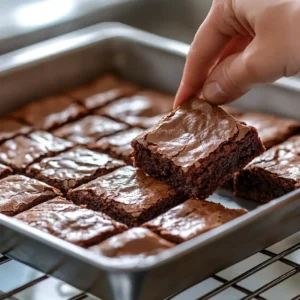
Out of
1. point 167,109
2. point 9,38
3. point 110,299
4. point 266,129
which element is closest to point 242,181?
point 266,129

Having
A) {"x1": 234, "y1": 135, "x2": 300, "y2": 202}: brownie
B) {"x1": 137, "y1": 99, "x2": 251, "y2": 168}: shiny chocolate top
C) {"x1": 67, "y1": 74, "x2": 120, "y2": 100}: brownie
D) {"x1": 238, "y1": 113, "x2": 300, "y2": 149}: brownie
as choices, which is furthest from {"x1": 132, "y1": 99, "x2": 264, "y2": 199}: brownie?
{"x1": 67, "y1": 74, "x2": 120, "y2": 100}: brownie

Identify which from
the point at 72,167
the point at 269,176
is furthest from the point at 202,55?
the point at 72,167

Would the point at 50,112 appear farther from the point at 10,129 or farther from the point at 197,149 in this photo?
the point at 197,149

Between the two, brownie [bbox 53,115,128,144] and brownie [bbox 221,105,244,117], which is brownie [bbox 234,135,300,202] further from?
brownie [bbox 53,115,128,144]

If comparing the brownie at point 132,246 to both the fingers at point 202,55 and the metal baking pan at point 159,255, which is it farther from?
the fingers at point 202,55

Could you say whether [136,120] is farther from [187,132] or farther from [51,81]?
[187,132]

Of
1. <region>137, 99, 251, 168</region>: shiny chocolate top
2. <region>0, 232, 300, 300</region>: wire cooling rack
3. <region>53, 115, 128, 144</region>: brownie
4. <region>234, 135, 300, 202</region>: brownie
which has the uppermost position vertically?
<region>137, 99, 251, 168</region>: shiny chocolate top
